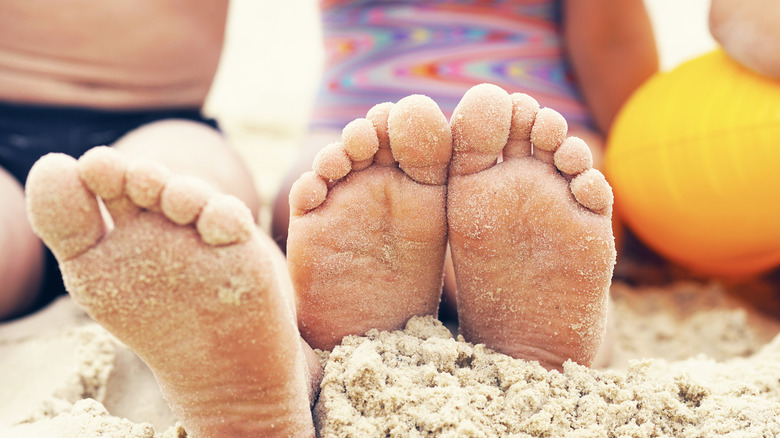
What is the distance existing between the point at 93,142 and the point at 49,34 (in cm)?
22

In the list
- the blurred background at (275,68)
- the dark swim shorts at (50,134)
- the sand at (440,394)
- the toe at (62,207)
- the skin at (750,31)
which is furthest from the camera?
the blurred background at (275,68)

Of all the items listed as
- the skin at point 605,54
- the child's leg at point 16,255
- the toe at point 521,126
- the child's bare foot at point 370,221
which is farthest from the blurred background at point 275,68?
the toe at point 521,126

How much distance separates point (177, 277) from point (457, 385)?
325 mm

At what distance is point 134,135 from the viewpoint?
3.74 ft

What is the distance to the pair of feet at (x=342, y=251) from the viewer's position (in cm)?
55

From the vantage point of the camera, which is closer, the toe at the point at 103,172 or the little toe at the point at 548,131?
the toe at the point at 103,172

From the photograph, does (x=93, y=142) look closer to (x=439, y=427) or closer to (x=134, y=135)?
(x=134, y=135)

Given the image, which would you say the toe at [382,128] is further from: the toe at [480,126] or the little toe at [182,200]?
the little toe at [182,200]

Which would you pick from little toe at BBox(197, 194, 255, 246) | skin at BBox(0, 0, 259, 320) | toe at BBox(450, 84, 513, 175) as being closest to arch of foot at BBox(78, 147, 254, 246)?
little toe at BBox(197, 194, 255, 246)

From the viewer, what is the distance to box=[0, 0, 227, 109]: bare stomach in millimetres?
1161

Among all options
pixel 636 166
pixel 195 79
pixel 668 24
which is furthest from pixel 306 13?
pixel 636 166

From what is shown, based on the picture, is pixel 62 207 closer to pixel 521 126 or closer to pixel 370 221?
pixel 370 221

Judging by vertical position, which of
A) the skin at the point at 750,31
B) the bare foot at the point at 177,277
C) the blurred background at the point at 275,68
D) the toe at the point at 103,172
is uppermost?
the skin at the point at 750,31

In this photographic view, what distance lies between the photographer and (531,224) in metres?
0.71
